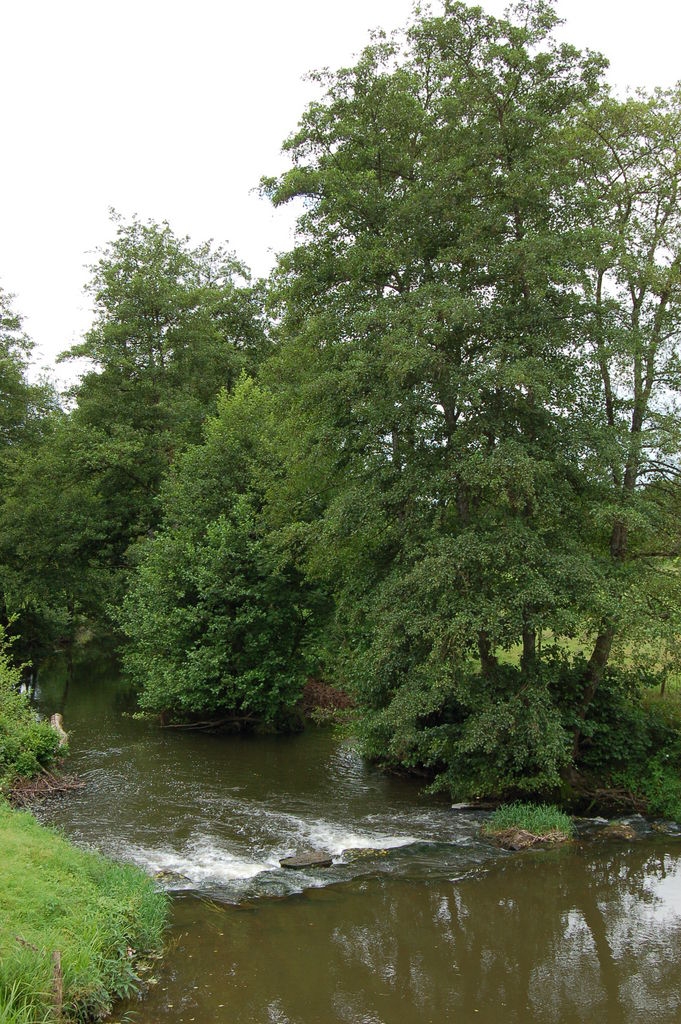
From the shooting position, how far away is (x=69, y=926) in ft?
26.1

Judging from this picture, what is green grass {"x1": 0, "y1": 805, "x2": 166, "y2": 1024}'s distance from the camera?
21.9ft

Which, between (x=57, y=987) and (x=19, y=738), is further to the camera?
(x=19, y=738)

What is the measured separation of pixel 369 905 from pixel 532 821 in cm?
410

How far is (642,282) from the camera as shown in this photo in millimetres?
13867

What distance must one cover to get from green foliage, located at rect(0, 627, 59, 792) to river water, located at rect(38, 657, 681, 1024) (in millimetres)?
1023

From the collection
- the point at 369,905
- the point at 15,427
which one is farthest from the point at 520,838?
the point at 15,427

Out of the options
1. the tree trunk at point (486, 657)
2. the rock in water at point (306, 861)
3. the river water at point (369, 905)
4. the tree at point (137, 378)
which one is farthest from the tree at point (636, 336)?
the tree at point (137, 378)

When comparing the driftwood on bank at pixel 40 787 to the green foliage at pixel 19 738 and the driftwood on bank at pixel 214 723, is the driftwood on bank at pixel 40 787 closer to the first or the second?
the green foliage at pixel 19 738

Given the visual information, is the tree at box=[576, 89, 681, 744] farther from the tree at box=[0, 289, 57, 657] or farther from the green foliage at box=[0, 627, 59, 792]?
the tree at box=[0, 289, 57, 657]

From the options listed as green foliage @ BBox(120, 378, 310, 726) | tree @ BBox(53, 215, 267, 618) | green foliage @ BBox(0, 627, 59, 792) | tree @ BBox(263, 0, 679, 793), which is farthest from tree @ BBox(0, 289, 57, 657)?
tree @ BBox(263, 0, 679, 793)

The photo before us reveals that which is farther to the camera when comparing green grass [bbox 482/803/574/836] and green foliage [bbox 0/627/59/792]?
green foliage [bbox 0/627/59/792]

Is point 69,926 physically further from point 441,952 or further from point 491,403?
point 491,403

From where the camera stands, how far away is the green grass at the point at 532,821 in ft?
42.8

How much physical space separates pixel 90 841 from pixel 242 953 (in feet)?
14.4
